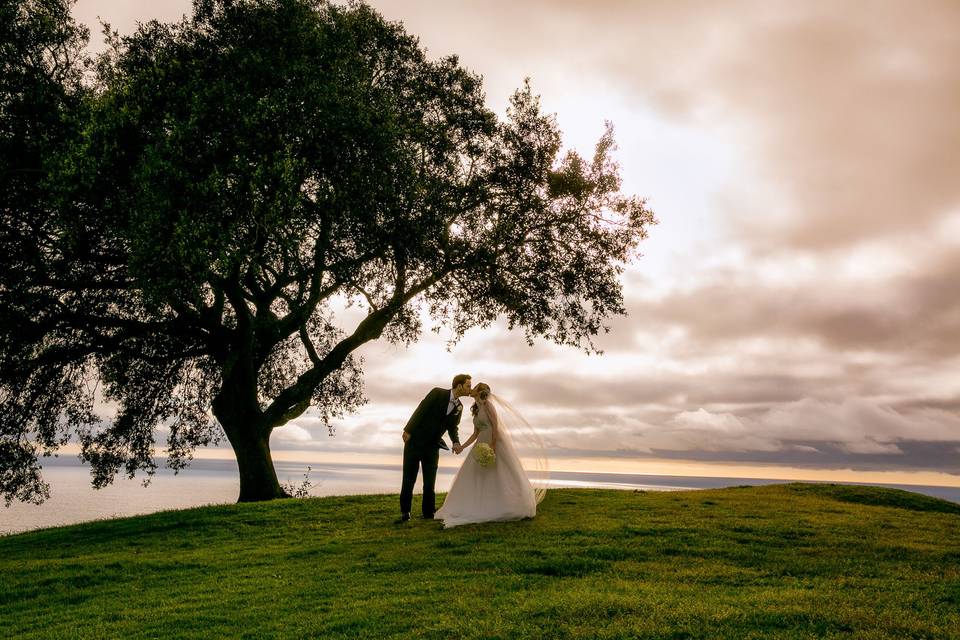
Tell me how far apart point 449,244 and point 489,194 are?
3487mm

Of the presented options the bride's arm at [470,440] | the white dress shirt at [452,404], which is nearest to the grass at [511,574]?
the bride's arm at [470,440]

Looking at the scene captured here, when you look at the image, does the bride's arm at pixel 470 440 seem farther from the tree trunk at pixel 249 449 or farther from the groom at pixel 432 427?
the tree trunk at pixel 249 449

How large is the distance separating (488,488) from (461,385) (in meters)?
2.82

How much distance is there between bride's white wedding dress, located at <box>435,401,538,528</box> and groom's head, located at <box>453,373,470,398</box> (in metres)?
0.69

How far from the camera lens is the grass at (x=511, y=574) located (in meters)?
→ 10.9

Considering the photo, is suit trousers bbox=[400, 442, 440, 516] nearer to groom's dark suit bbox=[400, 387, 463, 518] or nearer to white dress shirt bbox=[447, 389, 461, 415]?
groom's dark suit bbox=[400, 387, 463, 518]

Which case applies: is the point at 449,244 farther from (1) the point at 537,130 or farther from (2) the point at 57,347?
(2) the point at 57,347

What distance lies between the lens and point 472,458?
1859 centimetres

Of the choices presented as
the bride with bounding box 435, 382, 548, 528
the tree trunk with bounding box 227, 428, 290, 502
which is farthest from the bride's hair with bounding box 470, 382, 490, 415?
the tree trunk with bounding box 227, 428, 290, 502

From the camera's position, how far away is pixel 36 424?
27.5 meters

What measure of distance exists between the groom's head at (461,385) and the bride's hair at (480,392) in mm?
321

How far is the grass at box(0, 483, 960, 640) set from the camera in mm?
10922

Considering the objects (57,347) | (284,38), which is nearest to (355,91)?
(284,38)

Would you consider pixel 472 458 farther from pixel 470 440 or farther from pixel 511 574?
pixel 511 574
